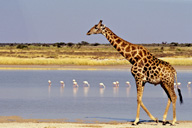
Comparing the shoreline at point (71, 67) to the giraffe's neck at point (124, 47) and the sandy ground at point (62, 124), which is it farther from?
the giraffe's neck at point (124, 47)

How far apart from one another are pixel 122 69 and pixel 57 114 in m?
33.5

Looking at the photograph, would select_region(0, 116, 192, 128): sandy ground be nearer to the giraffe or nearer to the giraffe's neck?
the giraffe

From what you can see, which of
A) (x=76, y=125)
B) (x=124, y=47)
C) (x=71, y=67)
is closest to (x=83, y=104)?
(x=124, y=47)

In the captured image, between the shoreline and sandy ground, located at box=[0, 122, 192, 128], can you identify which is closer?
sandy ground, located at box=[0, 122, 192, 128]

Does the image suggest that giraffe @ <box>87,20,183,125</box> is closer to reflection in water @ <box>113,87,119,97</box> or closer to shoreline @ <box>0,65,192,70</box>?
reflection in water @ <box>113,87,119,97</box>

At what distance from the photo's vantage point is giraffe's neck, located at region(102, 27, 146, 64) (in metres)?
14.6

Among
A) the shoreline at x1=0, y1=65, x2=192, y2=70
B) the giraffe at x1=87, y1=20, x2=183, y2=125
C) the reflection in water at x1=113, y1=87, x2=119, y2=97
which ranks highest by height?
the giraffe at x1=87, y1=20, x2=183, y2=125

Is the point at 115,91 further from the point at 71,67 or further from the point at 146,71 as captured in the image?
the point at 71,67
